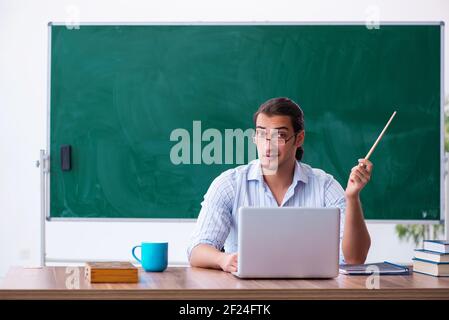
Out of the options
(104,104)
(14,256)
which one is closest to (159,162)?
(104,104)

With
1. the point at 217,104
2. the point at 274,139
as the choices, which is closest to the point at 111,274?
the point at 274,139

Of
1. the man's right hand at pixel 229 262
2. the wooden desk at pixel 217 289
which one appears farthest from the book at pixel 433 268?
the man's right hand at pixel 229 262

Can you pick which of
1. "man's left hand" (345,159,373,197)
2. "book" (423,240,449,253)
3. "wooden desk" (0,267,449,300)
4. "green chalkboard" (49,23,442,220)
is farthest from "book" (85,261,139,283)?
"green chalkboard" (49,23,442,220)

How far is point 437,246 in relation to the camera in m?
2.45

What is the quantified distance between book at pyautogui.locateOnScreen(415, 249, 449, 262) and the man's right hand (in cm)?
60

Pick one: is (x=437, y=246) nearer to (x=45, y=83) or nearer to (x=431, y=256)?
(x=431, y=256)

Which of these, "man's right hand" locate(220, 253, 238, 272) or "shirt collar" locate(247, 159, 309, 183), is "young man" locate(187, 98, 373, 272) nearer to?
"shirt collar" locate(247, 159, 309, 183)

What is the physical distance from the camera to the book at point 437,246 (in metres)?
2.42

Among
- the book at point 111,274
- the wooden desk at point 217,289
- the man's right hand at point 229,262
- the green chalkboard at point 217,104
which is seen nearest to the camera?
the wooden desk at point 217,289

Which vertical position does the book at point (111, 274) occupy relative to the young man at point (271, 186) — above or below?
below

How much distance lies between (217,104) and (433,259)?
7.04ft

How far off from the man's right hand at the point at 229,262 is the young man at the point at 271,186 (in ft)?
1.05

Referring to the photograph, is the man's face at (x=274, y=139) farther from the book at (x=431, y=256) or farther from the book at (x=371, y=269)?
the book at (x=431, y=256)

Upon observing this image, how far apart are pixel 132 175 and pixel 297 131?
1.62 metres
